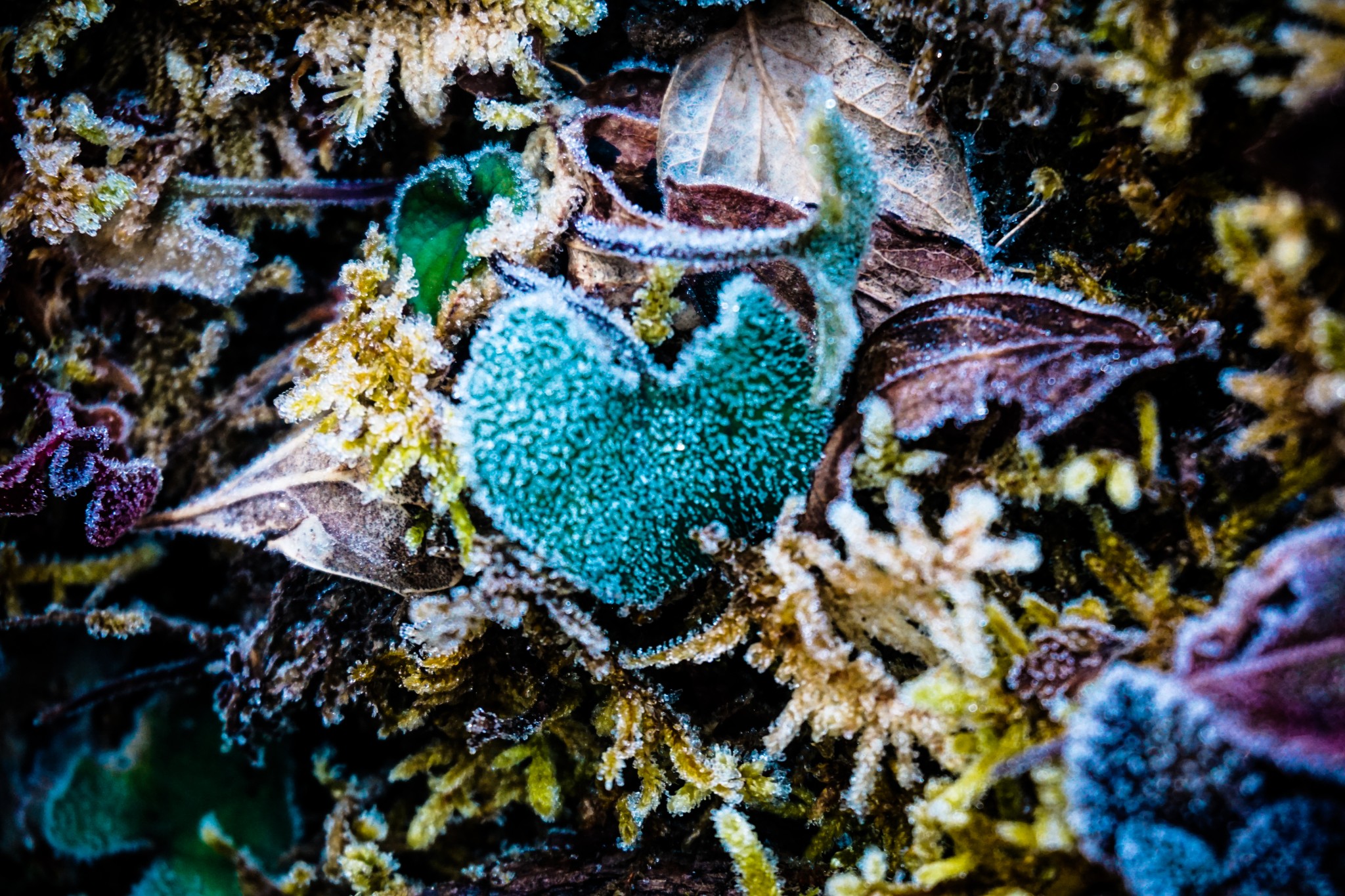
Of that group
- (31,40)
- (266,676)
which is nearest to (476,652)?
(266,676)

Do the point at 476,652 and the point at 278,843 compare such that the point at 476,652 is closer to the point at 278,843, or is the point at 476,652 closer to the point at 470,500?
the point at 470,500

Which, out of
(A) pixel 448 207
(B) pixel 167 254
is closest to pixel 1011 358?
(A) pixel 448 207

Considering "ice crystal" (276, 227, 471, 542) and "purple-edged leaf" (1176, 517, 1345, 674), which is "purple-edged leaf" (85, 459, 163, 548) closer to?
"ice crystal" (276, 227, 471, 542)

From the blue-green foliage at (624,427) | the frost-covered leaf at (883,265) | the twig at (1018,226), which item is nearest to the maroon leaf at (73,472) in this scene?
the blue-green foliage at (624,427)

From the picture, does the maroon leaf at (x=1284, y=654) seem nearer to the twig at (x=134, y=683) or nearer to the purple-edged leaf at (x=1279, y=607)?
the purple-edged leaf at (x=1279, y=607)

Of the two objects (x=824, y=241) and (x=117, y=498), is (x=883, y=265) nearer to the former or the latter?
(x=824, y=241)

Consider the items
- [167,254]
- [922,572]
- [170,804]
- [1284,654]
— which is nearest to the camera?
[1284,654]

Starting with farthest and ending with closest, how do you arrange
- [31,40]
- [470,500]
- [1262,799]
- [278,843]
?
[278,843] → [31,40] → [470,500] → [1262,799]
